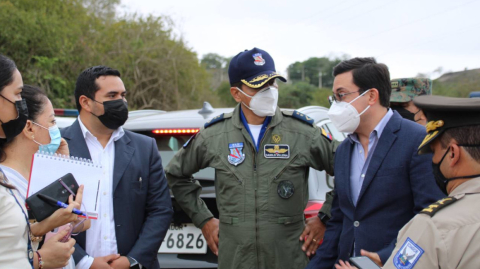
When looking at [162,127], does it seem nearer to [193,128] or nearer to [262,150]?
[193,128]

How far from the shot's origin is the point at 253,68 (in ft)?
10.4

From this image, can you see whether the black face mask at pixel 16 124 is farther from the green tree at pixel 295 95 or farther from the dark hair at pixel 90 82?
the green tree at pixel 295 95

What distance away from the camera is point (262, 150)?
9.93 feet

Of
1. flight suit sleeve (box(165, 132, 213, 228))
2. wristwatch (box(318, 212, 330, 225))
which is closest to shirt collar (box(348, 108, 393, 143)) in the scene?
wristwatch (box(318, 212, 330, 225))

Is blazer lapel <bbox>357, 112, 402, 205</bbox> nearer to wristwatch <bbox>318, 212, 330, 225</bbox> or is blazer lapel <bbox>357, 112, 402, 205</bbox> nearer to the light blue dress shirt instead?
the light blue dress shirt

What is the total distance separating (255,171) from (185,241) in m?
0.92

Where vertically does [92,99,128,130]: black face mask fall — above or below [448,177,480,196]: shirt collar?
above

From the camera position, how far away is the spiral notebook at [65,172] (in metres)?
2.17

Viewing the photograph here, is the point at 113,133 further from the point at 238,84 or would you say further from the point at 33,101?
the point at 238,84

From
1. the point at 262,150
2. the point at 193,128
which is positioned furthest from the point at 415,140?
the point at 193,128

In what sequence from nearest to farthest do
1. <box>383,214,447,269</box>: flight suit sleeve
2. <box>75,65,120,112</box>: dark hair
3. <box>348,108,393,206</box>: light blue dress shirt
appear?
1. <box>383,214,447,269</box>: flight suit sleeve
2. <box>348,108,393,206</box>: light blue dress shirt
3. <box>75,65,120,112</box>: dark hair

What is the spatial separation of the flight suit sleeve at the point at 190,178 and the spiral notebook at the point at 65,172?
35.6 inches

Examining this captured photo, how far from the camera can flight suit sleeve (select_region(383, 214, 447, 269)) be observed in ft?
5.03

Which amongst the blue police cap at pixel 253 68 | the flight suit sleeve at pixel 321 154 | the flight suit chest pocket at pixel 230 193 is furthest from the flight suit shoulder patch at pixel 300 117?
the flight suit chest pocket at pixel 230 193
